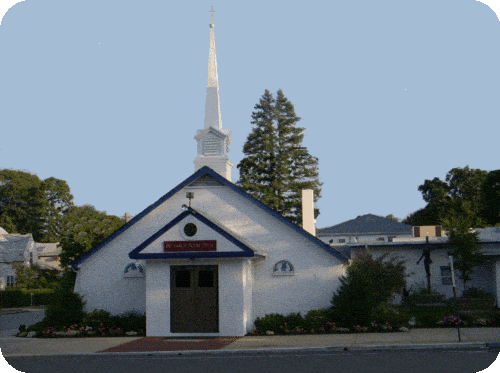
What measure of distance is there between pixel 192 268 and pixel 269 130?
3761 centimetres

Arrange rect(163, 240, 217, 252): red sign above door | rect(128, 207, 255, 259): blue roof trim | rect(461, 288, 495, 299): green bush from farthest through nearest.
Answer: rect(461, 288, 495, 299): green bush < rect(163, 240, 217, 252): red sign above door < rect(128, 207, 255, 259): blue roof trim

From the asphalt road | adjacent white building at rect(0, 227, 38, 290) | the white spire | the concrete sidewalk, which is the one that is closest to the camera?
the asphalt road

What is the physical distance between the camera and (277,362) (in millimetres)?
13031

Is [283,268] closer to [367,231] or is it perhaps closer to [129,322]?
[129,322]

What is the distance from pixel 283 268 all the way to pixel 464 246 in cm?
987

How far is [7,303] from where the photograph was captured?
47.3 meters

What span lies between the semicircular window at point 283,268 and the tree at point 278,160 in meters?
30.4

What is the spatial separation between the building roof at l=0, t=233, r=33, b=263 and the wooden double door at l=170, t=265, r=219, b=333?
44762 millimetres

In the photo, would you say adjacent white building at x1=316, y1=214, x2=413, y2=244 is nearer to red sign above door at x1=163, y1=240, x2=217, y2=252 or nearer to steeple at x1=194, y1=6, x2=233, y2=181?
steeple at x1=194, y1=6, x2=233, y2=181

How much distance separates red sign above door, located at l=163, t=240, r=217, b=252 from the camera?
62.5 feet

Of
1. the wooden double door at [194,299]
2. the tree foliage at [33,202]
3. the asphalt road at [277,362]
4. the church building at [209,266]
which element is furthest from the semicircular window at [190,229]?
the tree foliage at [33,202]

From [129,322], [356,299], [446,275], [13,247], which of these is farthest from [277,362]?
[13,247]

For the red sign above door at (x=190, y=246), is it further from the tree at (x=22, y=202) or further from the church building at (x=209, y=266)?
the tree at (x=22, y=202)

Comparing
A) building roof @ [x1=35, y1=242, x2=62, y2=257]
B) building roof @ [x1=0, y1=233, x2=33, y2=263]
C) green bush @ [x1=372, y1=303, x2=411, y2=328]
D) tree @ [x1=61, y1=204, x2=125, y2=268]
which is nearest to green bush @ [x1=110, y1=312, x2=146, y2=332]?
green bush @ [x1=372, y1=303, x2=411, y2=328]
